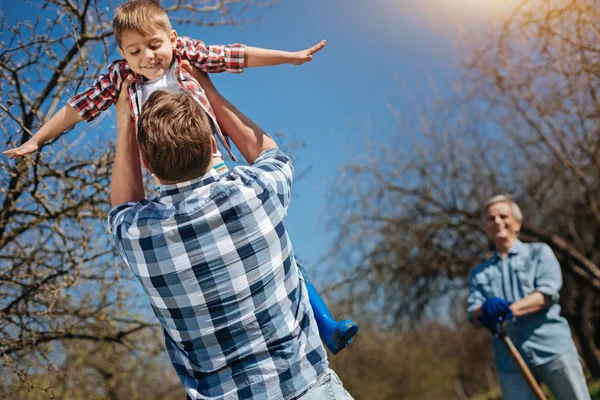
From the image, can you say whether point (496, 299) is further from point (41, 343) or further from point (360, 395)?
point (360, 395)

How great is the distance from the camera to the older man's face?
3.74m

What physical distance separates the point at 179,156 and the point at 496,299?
96.5 inches

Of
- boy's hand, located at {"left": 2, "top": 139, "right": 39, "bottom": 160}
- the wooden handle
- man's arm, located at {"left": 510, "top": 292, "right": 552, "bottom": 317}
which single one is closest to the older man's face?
man's arm, located at {"left": 510, "top": 292, "right": 552, "bottom": 317}

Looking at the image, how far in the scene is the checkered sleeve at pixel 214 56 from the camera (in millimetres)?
2074

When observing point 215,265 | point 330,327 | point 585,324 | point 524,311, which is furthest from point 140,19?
point 585,324

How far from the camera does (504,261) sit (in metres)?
3.69

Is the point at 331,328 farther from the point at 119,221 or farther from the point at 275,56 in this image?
the point at 275,56

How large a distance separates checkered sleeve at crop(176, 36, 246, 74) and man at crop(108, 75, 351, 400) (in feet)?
1.78

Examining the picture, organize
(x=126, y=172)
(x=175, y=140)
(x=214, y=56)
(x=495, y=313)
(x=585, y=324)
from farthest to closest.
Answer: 1. (x=585, y=324)
2. (x=495, y=313)
3. (x=214, y=56)
4. (x=126, y=172)
5. (x=175, y=140)

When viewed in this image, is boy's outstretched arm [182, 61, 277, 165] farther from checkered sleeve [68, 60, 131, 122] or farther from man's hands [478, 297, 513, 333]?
man's hands [478, 297, 513, 333]

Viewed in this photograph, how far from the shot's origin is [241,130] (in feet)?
6.09

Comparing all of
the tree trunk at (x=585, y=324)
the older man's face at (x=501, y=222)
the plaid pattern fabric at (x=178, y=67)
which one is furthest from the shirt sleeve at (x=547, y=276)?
the tree trunk at (x=585, y=324)

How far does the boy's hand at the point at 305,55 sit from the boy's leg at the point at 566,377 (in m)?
2.29

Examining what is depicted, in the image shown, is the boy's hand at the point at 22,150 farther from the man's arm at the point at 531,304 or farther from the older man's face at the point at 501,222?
the older man's face at the point at 501,222
